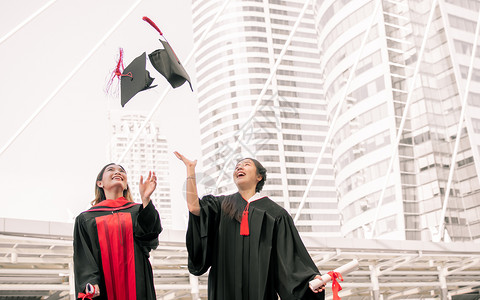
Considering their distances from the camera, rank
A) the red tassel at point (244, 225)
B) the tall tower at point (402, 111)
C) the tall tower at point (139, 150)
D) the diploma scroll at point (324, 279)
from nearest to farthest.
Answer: the diploma scroll at point (324, 279) → the red tassel at point (244, 225) → the tall tower at point (139, 150) → the tall tower at point (402, 111)

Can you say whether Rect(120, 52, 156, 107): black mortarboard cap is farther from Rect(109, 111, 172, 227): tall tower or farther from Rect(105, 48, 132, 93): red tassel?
Rect(109, 111, 172, 227): tall tower

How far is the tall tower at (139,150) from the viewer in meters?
10.9

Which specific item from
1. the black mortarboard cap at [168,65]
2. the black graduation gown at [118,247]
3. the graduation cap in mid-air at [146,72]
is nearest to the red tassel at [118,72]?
the graduation cap in mid-air at [146,72]

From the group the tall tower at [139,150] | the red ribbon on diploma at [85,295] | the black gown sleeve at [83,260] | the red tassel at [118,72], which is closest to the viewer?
the red ribbon on diploma at [85,295]

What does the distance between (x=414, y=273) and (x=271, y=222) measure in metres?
7.93

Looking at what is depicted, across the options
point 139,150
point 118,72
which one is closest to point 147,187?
point 118,72

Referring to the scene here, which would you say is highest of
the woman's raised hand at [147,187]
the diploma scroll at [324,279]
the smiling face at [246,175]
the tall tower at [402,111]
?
the tall tower at [402,111]

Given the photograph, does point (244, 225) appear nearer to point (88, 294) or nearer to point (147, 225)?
point (147, 225)

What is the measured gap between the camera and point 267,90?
A: 5766 centimetres

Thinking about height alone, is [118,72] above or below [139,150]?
below

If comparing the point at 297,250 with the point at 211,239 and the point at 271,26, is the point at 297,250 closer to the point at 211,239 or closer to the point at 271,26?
the point at 211,239

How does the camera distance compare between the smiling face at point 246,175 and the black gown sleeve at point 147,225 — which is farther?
the smiling face at point 246,175

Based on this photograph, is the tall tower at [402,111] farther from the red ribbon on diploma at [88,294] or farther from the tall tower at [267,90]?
the red ribbon on diploma at [88,294]

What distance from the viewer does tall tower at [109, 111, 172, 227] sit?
10859 millimetres
